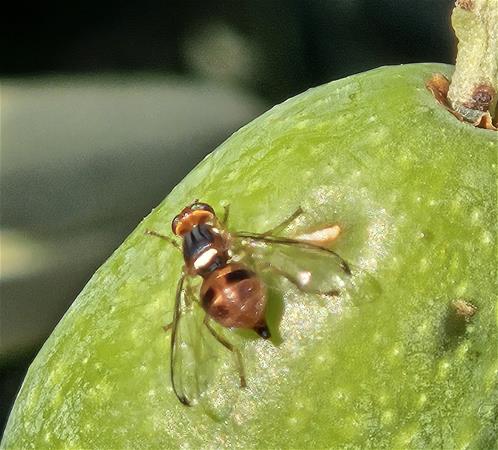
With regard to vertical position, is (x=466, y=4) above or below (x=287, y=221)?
above

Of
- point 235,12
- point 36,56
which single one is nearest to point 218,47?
point 235,12

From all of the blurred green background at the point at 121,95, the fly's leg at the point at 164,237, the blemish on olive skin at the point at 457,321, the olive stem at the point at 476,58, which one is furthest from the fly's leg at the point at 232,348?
the blurred green background at the point at 121,95

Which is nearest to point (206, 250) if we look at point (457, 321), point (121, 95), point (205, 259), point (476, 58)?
point (205, 259)

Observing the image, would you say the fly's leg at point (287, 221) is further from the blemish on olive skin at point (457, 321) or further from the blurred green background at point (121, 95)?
the blurred green background at point (121, 95)

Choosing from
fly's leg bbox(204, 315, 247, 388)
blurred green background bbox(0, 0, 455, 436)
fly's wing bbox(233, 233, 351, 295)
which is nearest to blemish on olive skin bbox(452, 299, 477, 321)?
fly's wing bbox(233, 233, 351, 295)

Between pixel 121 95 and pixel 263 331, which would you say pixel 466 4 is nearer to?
pixel 263 331

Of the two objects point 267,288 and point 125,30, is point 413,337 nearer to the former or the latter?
point 267,288

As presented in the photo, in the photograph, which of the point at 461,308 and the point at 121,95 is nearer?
the point at 461,308
